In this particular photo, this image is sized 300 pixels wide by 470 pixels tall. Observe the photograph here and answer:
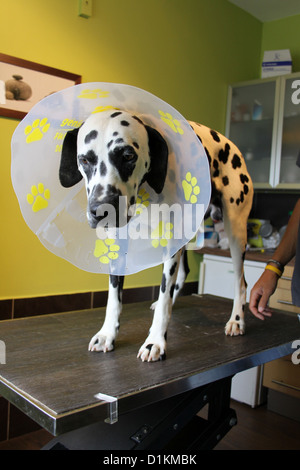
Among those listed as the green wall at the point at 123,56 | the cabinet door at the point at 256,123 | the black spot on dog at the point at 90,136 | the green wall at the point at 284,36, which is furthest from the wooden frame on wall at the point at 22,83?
the green wall at the point at 284,36

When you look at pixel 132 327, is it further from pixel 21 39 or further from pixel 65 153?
pixel 21 39

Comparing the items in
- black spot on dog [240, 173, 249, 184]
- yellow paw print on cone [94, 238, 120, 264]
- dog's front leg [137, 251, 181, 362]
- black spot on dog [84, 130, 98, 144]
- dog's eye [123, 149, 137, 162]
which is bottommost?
dog's front leg [137, 251, 181, 362]

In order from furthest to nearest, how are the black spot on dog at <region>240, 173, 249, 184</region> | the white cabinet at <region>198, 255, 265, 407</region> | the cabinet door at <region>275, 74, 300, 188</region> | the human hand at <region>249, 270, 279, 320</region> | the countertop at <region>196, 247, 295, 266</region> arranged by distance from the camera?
the cabinet door at <region>275, 74, 300, 188</region>
the countertop at <region>196, 247, 295, 266</region>
the white cabinet at <region>198, 255, 265, 407</region>
the black spot on dog at <region>240, 173, 249, 184</region>
the human hand at <region>249, 270, 279, 320</region>

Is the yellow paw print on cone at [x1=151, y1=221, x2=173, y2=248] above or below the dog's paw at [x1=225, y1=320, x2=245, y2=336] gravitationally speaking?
above

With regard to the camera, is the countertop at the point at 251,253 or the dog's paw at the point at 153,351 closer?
the dog's paw at the point at 153,351

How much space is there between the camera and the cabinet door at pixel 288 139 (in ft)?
11.2

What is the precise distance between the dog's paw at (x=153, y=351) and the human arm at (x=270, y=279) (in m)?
0.47

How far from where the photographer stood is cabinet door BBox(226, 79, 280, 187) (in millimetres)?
3527

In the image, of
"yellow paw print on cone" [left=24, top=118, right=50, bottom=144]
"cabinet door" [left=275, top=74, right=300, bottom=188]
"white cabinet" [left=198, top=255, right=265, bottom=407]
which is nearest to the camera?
"yellow paw print on cone" [left=24, top=118, right=50, bottom=144]

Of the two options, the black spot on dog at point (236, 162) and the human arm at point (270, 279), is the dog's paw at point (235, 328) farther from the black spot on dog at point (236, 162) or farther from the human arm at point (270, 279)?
the black spot on dog at point (236, 162)

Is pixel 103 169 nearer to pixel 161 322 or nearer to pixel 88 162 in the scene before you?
pixel 88 162

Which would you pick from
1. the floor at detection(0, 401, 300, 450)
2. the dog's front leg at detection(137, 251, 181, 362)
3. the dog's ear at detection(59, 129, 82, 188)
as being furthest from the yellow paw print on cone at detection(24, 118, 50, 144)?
the floor at detection(0, 401, 300, 450)

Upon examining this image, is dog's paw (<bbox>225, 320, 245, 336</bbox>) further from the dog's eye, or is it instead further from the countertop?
the countertop

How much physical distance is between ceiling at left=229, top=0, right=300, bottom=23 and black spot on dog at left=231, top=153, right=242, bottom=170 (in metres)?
2.29
